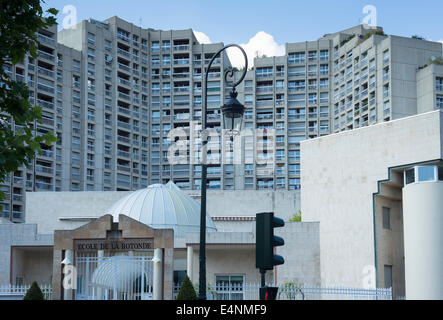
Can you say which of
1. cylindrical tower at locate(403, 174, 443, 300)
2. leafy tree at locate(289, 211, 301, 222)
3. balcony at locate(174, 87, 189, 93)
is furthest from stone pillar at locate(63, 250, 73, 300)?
balcony at locate(174, 87, 189, 93)

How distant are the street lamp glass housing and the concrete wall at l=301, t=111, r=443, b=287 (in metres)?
18.4

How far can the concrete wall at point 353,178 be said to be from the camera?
35.0 metres

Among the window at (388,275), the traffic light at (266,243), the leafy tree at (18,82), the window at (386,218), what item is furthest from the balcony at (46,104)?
the traffic light at (266,243)

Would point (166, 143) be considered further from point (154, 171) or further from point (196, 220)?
point (196, 220)

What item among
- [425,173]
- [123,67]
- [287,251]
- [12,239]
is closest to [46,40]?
[123,67]

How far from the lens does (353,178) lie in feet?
123

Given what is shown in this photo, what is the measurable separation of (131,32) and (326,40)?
25.6 metres

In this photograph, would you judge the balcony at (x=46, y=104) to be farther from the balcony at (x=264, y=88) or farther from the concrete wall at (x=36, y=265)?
the concrete wall at (x=36, y=265)

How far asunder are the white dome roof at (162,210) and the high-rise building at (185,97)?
1508 inches

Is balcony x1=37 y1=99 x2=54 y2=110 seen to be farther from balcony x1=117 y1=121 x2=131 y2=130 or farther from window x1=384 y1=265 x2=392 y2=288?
window x1=384 y1=265 x2=392 y2=288

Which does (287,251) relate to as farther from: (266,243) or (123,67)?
(123,67)

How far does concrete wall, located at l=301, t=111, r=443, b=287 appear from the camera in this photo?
3497cm

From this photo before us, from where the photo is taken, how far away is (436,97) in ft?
258
